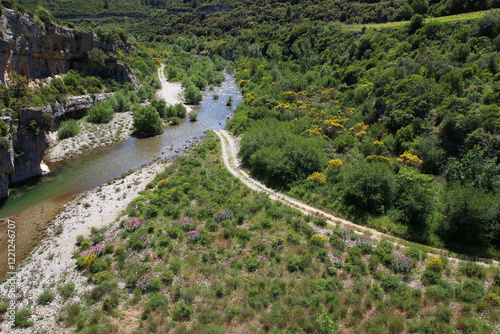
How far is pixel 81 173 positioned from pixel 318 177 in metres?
32.0

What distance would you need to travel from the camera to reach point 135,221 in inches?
1095

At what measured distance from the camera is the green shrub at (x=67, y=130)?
4734cm

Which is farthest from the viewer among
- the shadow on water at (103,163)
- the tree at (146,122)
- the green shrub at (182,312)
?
the tree at (146,122)

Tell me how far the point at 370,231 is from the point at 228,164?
2201 cm

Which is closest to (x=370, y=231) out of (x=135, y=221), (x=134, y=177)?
(x=135, y=221)

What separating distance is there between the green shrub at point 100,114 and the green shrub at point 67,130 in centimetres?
459

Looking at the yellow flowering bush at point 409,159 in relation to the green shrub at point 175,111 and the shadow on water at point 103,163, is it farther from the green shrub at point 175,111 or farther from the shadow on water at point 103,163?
the green shrub at point 175,111

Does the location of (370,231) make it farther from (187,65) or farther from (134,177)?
(187,65)

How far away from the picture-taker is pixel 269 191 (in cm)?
3362

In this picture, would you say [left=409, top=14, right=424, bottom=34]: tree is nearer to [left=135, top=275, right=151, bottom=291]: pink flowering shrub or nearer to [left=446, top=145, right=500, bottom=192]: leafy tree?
[left=446, top=145, right=500, bottom=192]: leafy tree

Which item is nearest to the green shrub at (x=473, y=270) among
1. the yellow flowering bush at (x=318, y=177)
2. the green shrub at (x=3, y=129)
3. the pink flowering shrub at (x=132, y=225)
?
the yellow flowering bush at (x=318, y=177)

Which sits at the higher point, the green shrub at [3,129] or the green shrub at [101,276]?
the green shrub at [3,129]

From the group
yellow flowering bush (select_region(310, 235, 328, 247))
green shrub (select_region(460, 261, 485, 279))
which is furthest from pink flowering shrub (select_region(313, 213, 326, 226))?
green shrub (select_region(460, 261, 485, 279))

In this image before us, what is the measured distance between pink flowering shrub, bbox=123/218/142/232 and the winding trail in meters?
13.2
